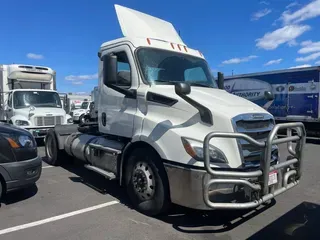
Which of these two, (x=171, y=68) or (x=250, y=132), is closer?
(x=250, y=132)

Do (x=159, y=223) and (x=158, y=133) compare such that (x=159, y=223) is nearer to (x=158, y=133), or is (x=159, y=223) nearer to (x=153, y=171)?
(x=153, y=171)

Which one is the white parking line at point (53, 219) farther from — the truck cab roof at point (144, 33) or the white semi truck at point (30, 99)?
the white semi truck at point (30, 99)

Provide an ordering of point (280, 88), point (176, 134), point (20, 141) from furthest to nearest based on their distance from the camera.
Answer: point (280, 88) → point (20, 141) → point (176, 134)

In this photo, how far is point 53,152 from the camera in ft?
26.6

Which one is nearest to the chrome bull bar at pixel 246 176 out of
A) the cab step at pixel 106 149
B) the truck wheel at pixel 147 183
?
the truck wheel at pixel 147 183

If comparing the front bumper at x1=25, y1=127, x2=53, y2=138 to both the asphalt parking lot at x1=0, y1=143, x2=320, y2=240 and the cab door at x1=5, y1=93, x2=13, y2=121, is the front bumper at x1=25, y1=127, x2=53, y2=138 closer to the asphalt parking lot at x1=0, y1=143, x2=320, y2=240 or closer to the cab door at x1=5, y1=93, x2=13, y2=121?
the cab door at x1=5, y1=93, x2=13, y2=121

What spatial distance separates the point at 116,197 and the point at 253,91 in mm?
13005

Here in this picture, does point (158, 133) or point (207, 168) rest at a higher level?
point (158, 133)

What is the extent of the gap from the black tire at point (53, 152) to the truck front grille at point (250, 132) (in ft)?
17.6

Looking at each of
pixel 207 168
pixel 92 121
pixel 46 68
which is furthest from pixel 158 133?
A: pixel 46 68

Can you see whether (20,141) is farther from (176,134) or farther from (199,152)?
(199,152)

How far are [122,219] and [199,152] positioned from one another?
1.63 meters

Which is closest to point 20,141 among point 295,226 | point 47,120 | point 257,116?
point 257,116

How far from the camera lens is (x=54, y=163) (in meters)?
8.11
